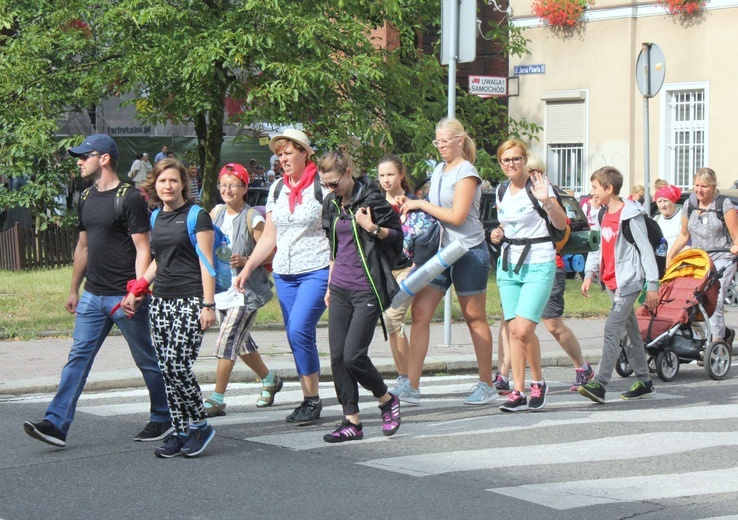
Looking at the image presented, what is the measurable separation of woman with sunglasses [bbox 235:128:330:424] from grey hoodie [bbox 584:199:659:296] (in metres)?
2.44

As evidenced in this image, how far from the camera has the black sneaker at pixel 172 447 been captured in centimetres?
723

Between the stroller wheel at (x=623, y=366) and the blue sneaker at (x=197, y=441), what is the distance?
4.81 meters

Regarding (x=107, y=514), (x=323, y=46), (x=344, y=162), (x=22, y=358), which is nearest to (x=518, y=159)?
(x=344, y=162)

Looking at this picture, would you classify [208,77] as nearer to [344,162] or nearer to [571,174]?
[344,162]

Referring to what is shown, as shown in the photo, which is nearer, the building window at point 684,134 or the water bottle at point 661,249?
the water bottle at point 661,249

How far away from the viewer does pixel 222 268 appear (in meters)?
7.48

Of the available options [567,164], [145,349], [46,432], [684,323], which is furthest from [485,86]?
[567,164]

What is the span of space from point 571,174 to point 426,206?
70.0 ft


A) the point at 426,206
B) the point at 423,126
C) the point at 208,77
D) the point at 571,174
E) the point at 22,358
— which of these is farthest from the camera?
the point at 571,174

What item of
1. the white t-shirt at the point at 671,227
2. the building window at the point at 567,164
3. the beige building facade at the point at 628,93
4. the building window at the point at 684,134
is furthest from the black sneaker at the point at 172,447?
the building window at the point at 567,164

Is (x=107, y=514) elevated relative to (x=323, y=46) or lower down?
lower down

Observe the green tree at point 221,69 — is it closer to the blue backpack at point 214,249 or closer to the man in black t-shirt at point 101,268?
the man in black t-shirt at point 101,268

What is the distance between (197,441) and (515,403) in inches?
99.1

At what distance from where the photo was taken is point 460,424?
8.36m
